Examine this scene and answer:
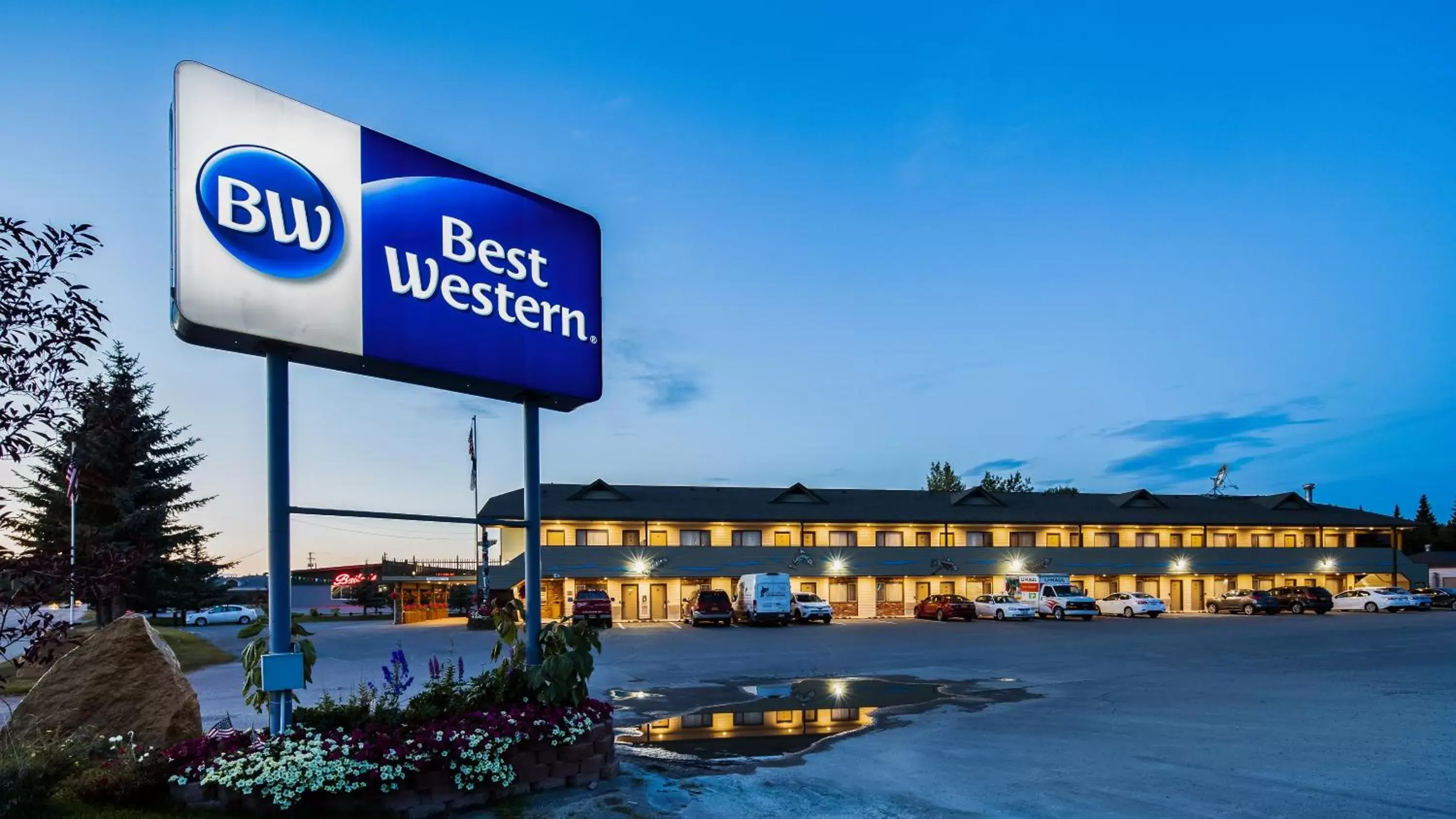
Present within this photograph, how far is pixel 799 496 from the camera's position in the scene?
55.8 meters

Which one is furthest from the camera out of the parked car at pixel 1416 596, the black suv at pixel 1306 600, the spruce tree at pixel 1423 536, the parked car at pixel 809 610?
the spruce tree at pixel 1423 536

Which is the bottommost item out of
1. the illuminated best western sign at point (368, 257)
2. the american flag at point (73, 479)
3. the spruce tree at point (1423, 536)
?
the spruce tree at point (1423, 536)

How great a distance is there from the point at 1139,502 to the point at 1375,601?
13920 millimetres

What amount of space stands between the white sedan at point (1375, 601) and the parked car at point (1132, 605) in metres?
10.2

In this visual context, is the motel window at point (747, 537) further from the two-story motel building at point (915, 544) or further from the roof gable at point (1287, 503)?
the roof gable at point (1287, 503)

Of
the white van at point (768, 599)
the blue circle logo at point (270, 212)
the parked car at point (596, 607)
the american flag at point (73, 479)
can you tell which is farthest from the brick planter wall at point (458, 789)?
the white van at point (768, 599)

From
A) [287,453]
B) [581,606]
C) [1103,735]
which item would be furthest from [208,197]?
[581,606]

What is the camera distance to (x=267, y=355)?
27.2ft

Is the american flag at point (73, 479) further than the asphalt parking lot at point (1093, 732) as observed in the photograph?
No

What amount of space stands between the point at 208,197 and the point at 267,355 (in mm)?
1417

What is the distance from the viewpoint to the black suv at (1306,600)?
48594 millimetres

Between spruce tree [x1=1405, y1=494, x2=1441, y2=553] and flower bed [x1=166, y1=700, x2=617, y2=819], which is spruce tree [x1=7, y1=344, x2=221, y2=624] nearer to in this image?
flower bed [x1=166, y1=700, x2=617, y2=819]

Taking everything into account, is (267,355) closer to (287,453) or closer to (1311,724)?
(287,453)

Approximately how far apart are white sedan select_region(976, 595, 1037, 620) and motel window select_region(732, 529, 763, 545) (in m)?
12.3
